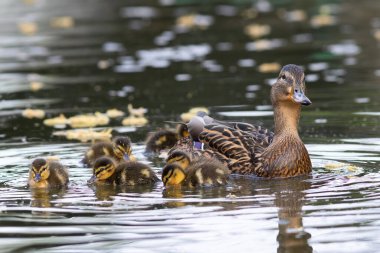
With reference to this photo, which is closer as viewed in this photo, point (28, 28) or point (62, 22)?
point (28, 28)

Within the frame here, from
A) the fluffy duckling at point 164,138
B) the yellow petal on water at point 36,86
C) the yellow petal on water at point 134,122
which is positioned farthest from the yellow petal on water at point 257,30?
the fluffy duckling at point 164,138

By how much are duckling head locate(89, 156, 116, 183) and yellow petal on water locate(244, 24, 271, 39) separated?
344 inches

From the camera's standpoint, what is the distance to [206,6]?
20.8 meters

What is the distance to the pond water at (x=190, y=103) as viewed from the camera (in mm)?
7121

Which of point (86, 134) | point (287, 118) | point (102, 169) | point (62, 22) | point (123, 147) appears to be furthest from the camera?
point (62, 22)

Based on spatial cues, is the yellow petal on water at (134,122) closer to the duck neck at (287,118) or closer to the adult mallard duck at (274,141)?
the adult mallard duck at (274,141)

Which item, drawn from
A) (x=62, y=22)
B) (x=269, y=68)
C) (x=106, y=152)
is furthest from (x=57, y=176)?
(x=62, y=22)

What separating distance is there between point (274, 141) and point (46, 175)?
73.9 inches

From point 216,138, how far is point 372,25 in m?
8.62

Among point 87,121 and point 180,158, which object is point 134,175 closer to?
point 180,158

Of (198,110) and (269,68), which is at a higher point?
(269,68)

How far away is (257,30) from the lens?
17.6m

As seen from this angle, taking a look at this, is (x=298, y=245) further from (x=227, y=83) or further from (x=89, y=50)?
(x=89, y=50)

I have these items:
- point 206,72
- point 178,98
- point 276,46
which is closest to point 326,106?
point 178,98
